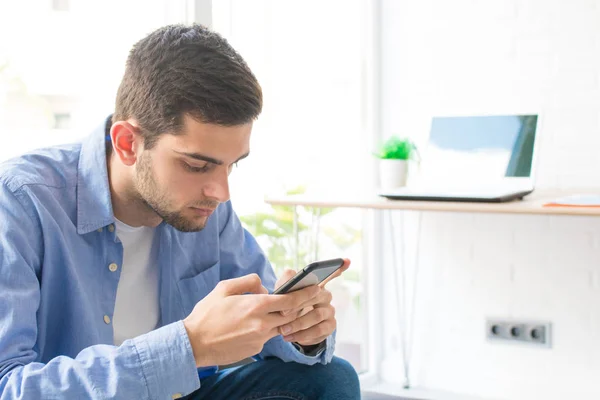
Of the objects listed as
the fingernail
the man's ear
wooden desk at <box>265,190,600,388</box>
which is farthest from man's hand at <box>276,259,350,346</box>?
wooden desk at <box>265,190,600,388</box>

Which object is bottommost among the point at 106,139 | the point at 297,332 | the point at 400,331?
the point at 400,331

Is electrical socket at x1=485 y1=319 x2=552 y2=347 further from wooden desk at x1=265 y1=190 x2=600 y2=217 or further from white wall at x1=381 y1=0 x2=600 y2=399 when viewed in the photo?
wooden desk at x1=265 y1=190 x2=600 y2=217

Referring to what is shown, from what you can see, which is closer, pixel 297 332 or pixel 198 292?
pixel 297 332

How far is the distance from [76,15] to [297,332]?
99cm

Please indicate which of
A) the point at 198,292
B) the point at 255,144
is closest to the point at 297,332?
the point at 198,292

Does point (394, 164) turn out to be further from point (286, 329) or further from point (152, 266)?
point (286, 329)

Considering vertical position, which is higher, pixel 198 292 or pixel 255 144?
pixel 255 144

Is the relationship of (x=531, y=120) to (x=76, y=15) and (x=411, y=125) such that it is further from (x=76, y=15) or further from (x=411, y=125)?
(x=76, y=15)

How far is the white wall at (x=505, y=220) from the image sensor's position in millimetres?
2521

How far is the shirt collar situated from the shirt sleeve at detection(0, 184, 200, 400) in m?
0.16

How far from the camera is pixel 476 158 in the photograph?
2.38m

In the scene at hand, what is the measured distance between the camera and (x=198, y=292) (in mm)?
1491

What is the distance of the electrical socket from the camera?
2.61 m

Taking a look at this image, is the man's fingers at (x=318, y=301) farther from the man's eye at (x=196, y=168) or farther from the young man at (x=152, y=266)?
the man's eye at (x=196, y=168)
